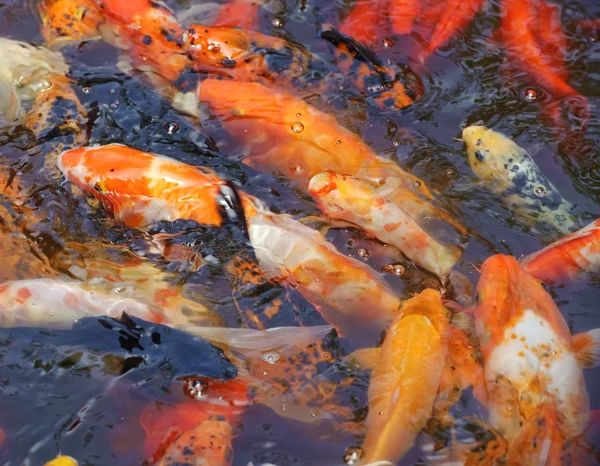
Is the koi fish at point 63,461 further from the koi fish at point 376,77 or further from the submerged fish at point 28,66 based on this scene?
the koi fish at point 376,77

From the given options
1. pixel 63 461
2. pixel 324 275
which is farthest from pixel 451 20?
pixel 63 461

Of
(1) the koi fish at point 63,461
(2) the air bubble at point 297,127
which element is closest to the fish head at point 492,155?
(2) the air bubble at point 297,127

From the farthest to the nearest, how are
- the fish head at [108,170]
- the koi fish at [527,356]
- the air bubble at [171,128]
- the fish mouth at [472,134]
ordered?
the air bubble at [171,128] → the fish mouth at [472,134] → the fish head at [108,170] → the koi fish at [527,356]

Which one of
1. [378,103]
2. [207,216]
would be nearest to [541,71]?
[378,103]

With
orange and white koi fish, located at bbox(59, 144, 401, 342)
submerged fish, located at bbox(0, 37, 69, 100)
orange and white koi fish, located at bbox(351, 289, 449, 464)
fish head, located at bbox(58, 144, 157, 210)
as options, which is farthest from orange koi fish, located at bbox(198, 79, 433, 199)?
submerged fish, located at bbox(0, 37, 69, 100)

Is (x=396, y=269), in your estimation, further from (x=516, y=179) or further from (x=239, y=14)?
(x=239, y=14)

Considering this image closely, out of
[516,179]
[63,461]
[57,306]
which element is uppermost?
[516,179]
